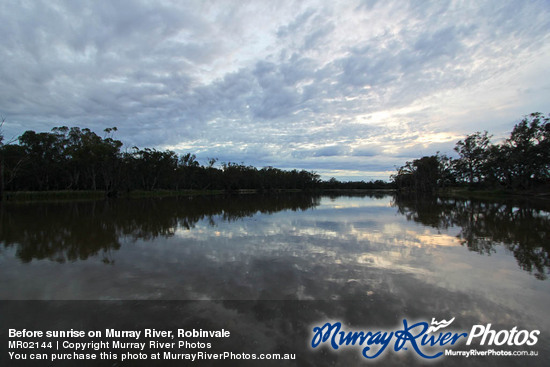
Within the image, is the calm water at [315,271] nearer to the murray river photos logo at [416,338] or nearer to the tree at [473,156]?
the murray river photos logo at [416,338]

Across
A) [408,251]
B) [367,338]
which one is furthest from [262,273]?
[408,251]

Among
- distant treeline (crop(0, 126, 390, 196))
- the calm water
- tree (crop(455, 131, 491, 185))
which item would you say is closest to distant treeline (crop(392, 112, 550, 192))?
tree (crop(455, 131, 491, 185))

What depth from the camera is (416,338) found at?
3.60 metres

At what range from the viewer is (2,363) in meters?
3.06

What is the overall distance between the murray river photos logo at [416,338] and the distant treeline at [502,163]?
5727 centimetres

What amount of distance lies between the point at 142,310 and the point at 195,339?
1.37 m

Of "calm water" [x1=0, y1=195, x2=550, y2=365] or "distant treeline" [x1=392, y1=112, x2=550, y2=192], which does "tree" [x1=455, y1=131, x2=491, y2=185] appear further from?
"calm water" [x1=0, y1=195, x2=550, y2=365]

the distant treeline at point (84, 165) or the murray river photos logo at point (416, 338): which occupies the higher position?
the distant treeline at point (84, 165)

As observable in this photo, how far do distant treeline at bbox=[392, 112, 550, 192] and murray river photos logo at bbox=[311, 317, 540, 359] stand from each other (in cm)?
5727

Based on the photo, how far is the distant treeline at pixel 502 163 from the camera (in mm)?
45094

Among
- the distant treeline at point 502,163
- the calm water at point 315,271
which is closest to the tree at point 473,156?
the distant treeline at point 502,163

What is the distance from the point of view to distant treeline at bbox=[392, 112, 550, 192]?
45.1 m

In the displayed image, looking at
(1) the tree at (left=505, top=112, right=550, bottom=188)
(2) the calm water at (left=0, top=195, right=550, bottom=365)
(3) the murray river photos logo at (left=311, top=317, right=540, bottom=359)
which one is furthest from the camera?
(1) the tree at (left=505, top=112, right=550, bottom=188)

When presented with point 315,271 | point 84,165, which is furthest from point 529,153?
point 84,165
